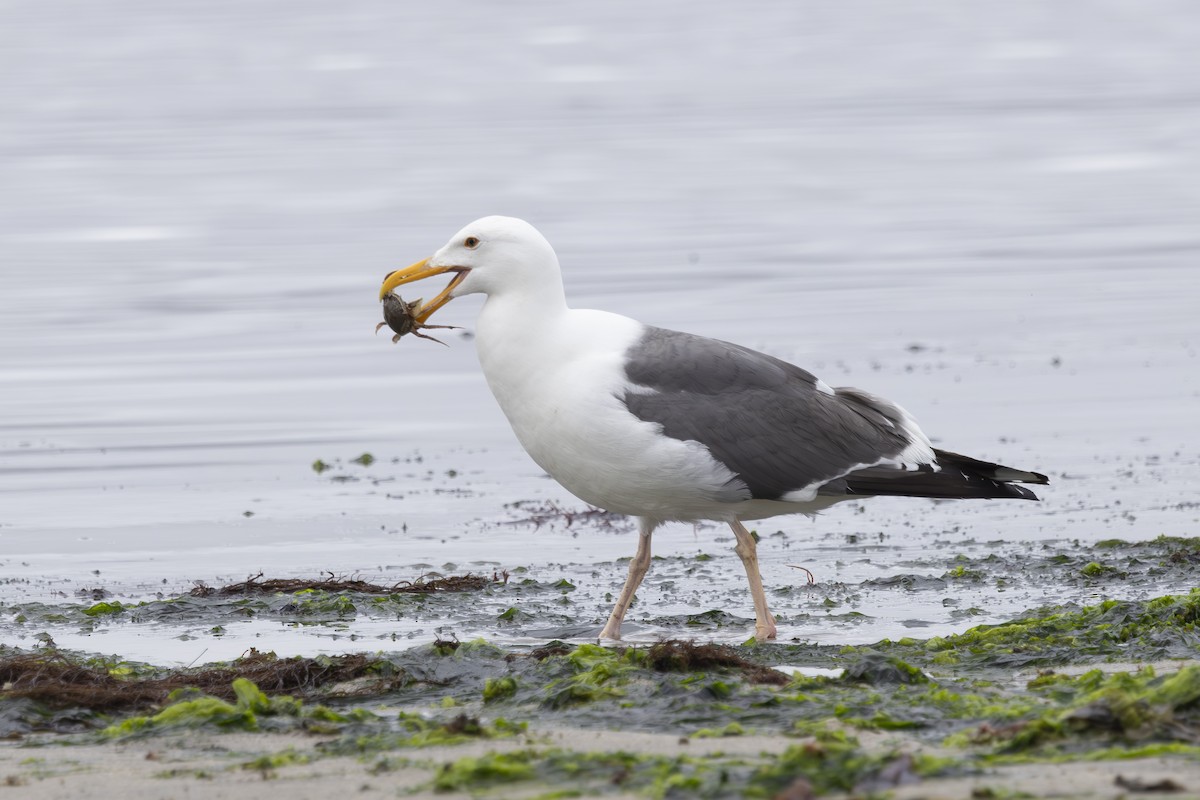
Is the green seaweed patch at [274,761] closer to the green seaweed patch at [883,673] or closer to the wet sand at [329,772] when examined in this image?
the wet sand at [329,772]

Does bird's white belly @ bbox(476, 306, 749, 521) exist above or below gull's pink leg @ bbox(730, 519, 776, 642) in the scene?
above

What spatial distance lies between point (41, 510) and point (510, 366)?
4525 millimetres

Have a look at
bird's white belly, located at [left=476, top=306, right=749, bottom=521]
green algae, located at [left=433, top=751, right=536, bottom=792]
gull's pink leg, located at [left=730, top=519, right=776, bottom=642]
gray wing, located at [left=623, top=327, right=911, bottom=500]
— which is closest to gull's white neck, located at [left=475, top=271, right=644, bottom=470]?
bird's white belly, located at [left=476, top=306, right=749, bottom=521]

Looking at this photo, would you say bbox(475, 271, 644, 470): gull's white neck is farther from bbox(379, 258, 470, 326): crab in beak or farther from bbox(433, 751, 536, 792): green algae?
bbox(433, 751, 536, 792): green algae

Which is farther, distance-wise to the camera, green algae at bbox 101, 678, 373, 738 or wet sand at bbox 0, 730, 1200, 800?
green algae at bbox 101, 678, 373, 738

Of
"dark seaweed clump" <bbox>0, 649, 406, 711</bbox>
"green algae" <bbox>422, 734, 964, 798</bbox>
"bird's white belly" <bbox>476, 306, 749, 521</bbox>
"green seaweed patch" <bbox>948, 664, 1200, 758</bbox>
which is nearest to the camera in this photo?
"green algae" <bbox>422, 734, 964, 798</bbox>

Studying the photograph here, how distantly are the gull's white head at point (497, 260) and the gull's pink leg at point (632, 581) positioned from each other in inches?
43.5

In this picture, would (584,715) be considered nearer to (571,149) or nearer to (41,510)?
(41,510)

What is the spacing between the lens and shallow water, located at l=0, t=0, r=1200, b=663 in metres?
9.85

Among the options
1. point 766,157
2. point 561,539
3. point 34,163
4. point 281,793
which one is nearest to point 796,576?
point 561,539

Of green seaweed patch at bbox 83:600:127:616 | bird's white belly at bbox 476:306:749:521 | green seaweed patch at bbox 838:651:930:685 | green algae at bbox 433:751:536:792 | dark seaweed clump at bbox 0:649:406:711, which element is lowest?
green seaweed patch at bbox 83:600:127:616

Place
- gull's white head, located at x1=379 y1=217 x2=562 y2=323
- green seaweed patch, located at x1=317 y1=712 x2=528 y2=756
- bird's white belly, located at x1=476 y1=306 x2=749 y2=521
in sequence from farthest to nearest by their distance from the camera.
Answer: gull's white head, located at x1=379 y1=217 x2=562 y2=323 < bird's white belly, located at x1=476 y1=306 x2=749 y2=521 < green seaweed patch, located at x1=317 y1=712 x2=528 y2=756

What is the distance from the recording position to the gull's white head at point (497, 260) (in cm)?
816


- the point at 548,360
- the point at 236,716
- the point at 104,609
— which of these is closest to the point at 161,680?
the point at 236,716
